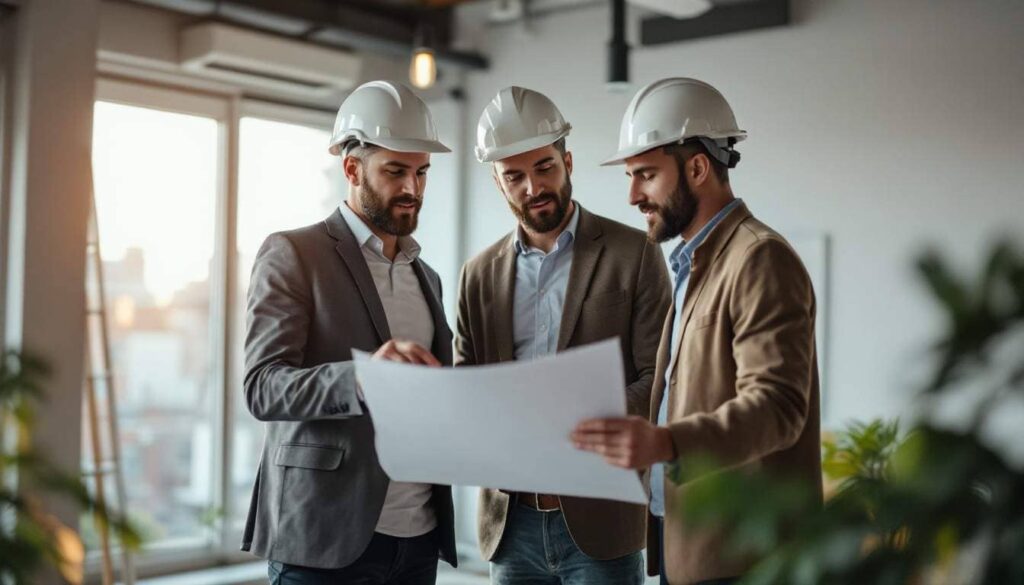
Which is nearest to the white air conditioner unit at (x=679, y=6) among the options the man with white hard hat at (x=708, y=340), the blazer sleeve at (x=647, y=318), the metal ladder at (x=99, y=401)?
the metal ladder at (x=99, y=401)

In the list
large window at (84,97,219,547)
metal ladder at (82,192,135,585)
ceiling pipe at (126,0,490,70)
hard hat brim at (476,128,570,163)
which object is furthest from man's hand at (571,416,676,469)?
large window at (84,97,219,547)

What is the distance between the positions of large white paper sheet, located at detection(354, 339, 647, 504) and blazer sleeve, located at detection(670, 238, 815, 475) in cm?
14

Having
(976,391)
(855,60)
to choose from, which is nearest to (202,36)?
(855,60)

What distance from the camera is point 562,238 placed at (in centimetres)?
247

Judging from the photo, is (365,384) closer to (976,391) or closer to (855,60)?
(976,391)

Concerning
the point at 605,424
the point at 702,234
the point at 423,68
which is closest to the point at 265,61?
the point at 423,68

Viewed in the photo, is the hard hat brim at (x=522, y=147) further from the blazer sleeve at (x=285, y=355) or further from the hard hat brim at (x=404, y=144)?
the blazer sleeve at (x=285, y=355)

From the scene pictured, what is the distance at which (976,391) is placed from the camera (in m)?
0.70

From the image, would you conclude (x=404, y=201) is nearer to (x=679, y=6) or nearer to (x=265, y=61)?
(x=679, y=6)

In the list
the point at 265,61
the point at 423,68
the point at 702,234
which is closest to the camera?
the point at 702,234

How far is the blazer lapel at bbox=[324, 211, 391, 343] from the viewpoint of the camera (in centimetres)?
225

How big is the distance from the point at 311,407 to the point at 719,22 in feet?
12.8

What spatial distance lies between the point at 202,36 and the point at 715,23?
244cm

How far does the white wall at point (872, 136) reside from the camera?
4625 millimetres
